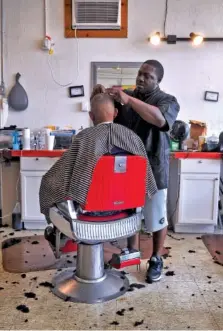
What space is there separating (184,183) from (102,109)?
1515mm

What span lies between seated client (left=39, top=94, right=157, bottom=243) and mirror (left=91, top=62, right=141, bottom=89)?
1.61 metres

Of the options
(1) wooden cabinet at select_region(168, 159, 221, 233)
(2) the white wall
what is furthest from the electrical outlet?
(1) wooden cabinet at select_region(168, 159, 221, 233)

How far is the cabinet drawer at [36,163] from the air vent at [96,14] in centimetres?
146

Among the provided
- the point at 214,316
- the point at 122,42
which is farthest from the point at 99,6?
the point at 214,316

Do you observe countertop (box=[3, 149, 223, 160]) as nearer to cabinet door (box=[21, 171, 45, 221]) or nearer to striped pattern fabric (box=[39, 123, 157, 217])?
cabinet door (box=[21, 171, 45, 221])

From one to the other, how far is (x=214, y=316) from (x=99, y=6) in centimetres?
302

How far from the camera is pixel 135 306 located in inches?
79.3

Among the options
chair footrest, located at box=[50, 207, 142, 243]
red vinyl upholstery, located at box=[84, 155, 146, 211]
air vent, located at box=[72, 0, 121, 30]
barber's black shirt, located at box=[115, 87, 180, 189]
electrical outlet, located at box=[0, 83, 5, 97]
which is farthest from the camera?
electrical outlet, located at box=[0, 83, 5, 97]

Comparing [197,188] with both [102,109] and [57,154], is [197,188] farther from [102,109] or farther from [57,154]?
[102,109]

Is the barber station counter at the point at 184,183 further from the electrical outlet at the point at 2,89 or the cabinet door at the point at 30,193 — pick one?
the electrical outlet at the point at 2,89

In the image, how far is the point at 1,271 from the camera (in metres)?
2.46

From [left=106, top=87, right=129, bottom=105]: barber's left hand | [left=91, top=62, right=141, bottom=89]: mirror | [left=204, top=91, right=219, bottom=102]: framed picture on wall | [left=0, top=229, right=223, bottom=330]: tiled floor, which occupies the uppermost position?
[left=91, top=62, right=141, bottom=89]: mirror

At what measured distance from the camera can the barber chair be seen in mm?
1801

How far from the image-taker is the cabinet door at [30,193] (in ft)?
10.7
